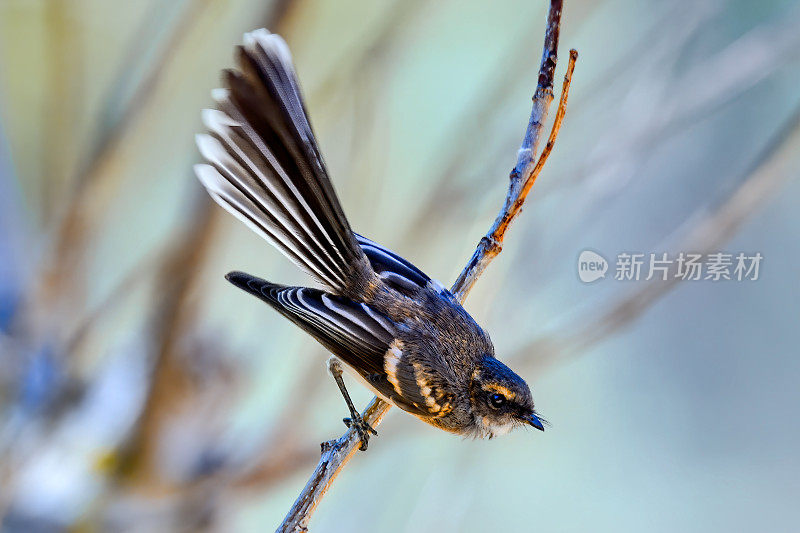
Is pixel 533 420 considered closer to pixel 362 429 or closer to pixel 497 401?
pixel 497 401

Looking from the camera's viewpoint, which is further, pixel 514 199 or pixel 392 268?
pixel 392 268

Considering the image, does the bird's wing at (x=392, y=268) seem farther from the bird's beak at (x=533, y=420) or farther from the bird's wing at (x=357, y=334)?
the bird's beak at (x=533, y=420)

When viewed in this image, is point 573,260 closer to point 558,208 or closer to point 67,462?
point 558,208

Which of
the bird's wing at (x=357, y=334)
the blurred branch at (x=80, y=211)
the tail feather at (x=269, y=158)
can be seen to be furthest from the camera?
the blurred branch at (x=80, y=211)

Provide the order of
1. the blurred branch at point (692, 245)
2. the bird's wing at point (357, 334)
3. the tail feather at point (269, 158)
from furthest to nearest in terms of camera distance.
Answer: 1. the blurred branch at point (692, 245)
2. the bird's wing at point (357, 334)
3. the tail feather at point (269, 158)

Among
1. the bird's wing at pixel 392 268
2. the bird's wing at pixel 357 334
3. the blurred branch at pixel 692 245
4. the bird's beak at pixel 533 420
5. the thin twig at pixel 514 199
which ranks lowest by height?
the bird's wing at pixel 357 334

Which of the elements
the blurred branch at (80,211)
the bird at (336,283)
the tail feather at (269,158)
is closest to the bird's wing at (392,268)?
the bird at (336,283)

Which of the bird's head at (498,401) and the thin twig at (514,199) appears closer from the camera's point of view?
the thin twig at (514,199)

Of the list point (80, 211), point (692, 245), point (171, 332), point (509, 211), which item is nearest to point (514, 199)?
point (509, 211)
